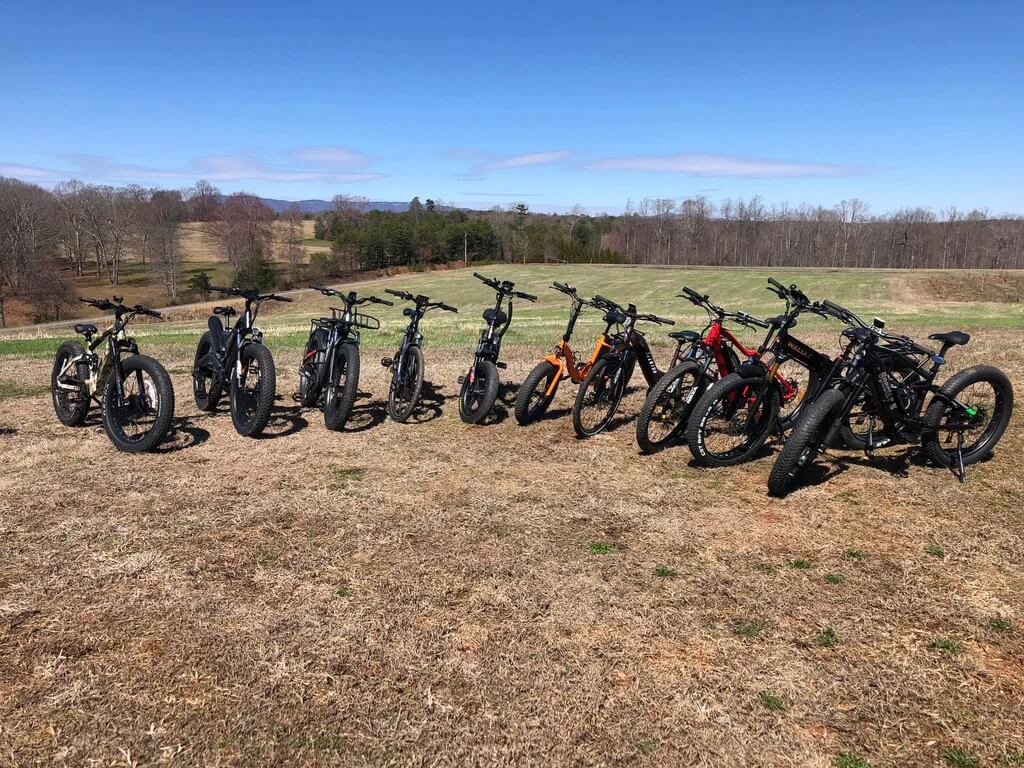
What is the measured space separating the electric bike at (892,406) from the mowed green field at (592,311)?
814cm

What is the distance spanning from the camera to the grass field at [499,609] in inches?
102

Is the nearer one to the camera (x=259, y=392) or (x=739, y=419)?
(x=739, y=419)

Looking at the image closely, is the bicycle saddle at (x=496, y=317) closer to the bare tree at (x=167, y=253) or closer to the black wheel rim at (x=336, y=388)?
the black wheel rim at (x=336, y=388)

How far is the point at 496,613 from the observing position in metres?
3.44

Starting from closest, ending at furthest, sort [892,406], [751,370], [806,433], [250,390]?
1. [806,433]
2. [892,406]
3. [751,370]
4. [250,390]

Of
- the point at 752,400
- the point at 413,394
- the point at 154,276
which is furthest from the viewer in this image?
the point at 154,276

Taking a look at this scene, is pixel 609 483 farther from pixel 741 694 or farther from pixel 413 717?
pixel 413 717

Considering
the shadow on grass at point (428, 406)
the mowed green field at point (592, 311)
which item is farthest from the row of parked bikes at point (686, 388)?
the mowed green field at point (592, 311)

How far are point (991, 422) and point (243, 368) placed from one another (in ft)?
23.2

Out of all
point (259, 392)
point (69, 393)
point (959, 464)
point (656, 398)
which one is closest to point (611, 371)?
point (656, 398)

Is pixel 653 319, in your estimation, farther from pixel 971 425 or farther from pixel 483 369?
pixel 971 425

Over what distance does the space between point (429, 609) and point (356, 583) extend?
21.3 inches

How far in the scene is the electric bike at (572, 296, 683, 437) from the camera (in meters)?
Result: 6.59

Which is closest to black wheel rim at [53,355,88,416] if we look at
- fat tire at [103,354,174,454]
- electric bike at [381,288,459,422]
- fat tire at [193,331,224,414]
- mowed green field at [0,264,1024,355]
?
fat tire at [103,354,174,454]
